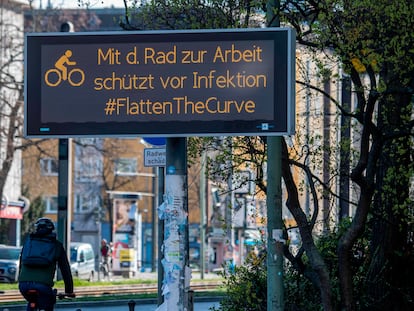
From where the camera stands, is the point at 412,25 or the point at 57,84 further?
the point at 412,25

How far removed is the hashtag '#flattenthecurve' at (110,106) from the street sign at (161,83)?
1 centimetres

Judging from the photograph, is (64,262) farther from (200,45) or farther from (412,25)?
(412,25)

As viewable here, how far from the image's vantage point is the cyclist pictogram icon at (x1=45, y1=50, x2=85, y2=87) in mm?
10453

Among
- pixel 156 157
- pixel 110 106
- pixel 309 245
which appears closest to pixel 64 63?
pixel 110 106

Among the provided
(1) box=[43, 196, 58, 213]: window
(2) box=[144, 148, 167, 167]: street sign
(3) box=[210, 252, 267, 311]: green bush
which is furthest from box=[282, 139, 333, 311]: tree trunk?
(1) box=[43, 196, 58, 213]: window

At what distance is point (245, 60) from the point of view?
1013 cm

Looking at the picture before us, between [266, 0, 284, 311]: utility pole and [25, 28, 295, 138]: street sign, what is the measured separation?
7.52 ft

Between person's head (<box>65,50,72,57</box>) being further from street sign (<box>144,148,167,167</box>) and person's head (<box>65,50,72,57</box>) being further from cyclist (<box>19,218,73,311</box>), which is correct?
street sign (<box>144,148,167,167</box>)

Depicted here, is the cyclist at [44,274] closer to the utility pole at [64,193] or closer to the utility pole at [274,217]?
the utility pole at [274,217]

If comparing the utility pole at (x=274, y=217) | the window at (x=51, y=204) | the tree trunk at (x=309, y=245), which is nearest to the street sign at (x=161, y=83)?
the utility pole at (x=274, y=217)

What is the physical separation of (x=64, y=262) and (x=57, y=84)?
1.80 metres

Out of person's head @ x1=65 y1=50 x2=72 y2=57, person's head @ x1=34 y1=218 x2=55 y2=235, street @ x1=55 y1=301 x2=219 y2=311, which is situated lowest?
street @ x1=55 y1=301 x2=219 y2=311

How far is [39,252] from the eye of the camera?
1020 centimetres

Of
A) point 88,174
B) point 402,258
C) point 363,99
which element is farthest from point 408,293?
point 88,174
